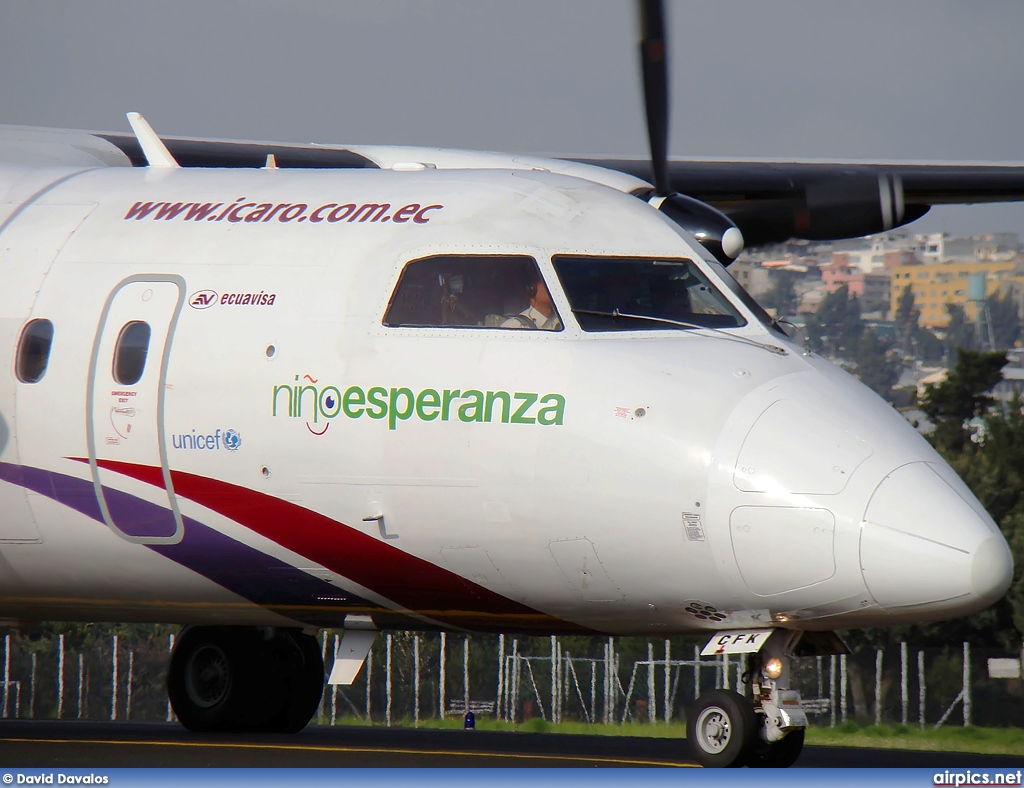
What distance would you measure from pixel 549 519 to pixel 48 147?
6788 millimetres

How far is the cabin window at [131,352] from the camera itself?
1025cm

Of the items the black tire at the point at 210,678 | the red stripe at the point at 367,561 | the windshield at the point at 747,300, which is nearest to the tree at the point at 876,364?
the black tire at the point at 210,678

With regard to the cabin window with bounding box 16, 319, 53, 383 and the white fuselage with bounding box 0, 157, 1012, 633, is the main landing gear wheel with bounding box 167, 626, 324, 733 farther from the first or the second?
the cabin window with bounding box 16, 319, 53, 383

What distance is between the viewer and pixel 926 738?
1942cm

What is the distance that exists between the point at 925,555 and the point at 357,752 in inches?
201

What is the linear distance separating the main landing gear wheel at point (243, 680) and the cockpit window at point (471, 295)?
5176 mm

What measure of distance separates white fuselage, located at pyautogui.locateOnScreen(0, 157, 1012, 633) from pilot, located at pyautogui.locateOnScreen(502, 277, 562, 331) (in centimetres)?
8

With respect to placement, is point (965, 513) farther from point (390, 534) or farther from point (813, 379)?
point (390, 534)

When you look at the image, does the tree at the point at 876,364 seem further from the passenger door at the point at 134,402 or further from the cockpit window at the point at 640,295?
the passenger door at the point at 134,402

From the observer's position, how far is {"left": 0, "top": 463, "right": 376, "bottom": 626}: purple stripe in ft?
33.1

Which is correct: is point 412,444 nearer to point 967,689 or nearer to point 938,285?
point 967,689

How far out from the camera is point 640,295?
974cm

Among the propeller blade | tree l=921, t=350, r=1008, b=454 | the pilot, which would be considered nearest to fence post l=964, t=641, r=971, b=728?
the propeller blade

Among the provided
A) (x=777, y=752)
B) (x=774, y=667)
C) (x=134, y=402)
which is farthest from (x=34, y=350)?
(x=777, y=752)
